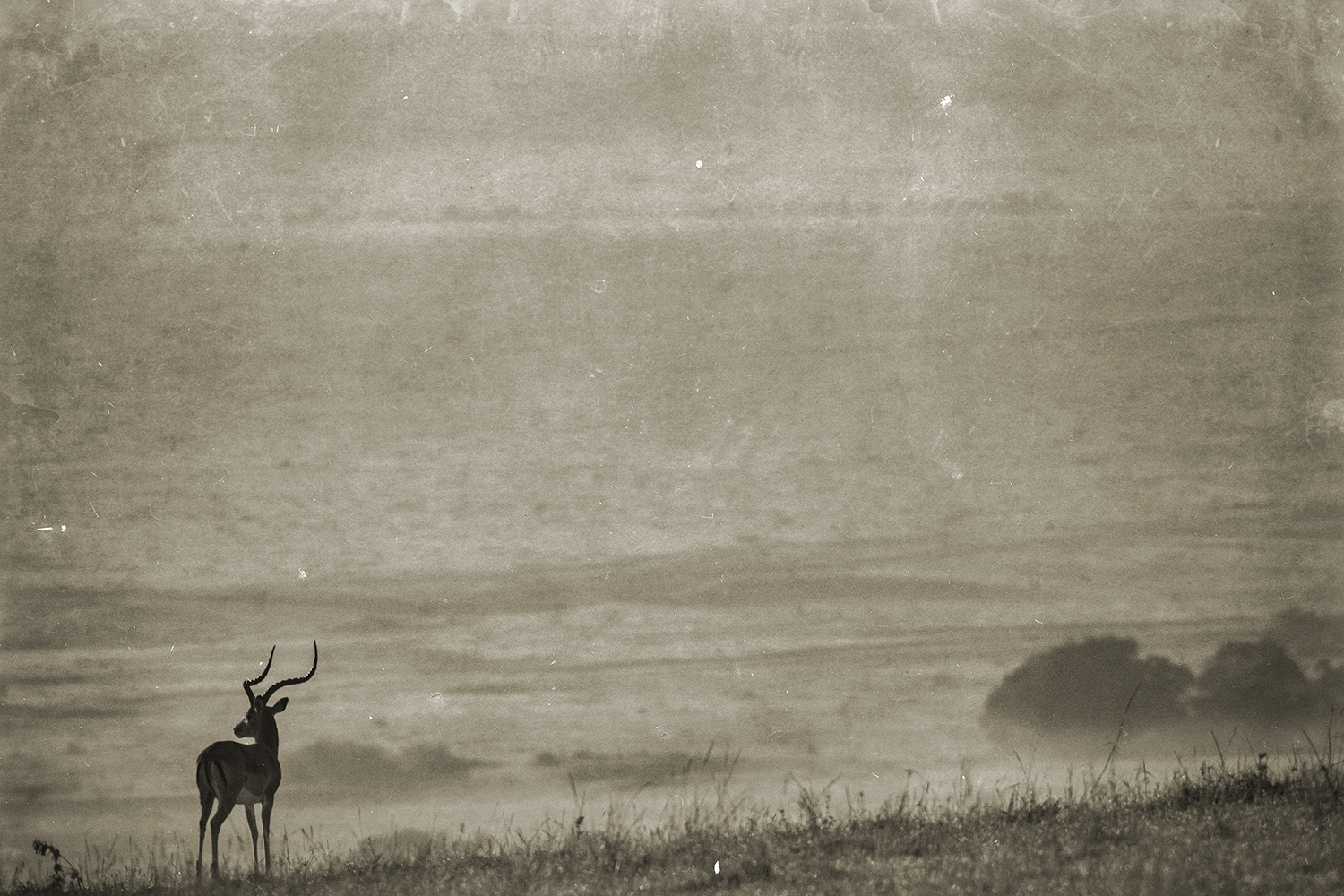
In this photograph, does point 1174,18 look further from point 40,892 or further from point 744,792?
point 40,892

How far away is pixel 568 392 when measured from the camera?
159 inches

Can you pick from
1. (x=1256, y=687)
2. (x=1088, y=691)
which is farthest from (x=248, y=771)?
(x=1256, y=687)

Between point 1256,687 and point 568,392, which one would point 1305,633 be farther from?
point 568,392

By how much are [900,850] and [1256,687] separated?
1.56 m

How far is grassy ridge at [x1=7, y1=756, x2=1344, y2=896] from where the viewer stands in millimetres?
3463

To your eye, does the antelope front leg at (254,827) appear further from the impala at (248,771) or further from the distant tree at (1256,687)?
the distant tree at (1256,687)

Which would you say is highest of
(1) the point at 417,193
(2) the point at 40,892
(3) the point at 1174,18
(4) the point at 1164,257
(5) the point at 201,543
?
(3) the point at 1174,18

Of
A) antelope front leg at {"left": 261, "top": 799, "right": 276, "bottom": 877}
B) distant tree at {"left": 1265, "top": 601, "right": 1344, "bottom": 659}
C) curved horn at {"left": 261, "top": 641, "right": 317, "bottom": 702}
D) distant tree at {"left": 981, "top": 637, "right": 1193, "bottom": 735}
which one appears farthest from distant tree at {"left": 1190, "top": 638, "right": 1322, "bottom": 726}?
antelope front leg at {"left": 261, "top": 799, "right": 276, "bottom": 877}

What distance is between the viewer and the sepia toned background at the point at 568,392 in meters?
4.03

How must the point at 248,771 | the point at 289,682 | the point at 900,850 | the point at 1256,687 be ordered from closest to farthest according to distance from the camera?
the point at 900,850 → the point at 248,771 → the point at 289,682 → the point at 1256,687

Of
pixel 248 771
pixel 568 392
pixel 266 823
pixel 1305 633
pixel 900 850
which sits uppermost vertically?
→ pixel 568 392

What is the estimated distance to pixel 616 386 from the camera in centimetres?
405

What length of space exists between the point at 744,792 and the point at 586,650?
30.6 inches

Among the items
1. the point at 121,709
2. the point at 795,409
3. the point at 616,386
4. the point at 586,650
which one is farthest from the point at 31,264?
the point at 795,409
